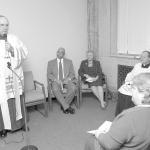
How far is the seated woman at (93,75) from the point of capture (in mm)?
4219

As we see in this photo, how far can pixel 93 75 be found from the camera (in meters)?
4.41

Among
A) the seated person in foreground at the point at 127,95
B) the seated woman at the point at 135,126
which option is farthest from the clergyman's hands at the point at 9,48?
the seated woman at the point at 135,126

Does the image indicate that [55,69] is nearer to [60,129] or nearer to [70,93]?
[70,93]

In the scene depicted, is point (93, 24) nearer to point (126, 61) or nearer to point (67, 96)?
point (126, 61)

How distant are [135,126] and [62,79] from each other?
120 inches

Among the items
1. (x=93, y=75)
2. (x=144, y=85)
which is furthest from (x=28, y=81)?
(x=144, y=85)

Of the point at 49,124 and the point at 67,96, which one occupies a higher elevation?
the point at 67,96

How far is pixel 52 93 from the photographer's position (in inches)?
164

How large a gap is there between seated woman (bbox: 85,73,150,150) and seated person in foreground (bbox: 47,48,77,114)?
264 centimetres

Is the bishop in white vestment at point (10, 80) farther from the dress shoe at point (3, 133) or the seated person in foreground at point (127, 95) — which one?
the seated person in foreground at point (127, 95)

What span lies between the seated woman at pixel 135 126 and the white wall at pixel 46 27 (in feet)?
10.4

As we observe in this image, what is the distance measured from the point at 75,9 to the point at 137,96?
376 cm

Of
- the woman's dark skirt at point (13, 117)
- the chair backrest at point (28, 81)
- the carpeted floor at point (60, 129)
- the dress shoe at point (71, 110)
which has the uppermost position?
the chair backrest at point (28, 81)

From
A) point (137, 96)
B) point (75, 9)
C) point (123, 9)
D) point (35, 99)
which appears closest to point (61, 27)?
point (75, 9)
